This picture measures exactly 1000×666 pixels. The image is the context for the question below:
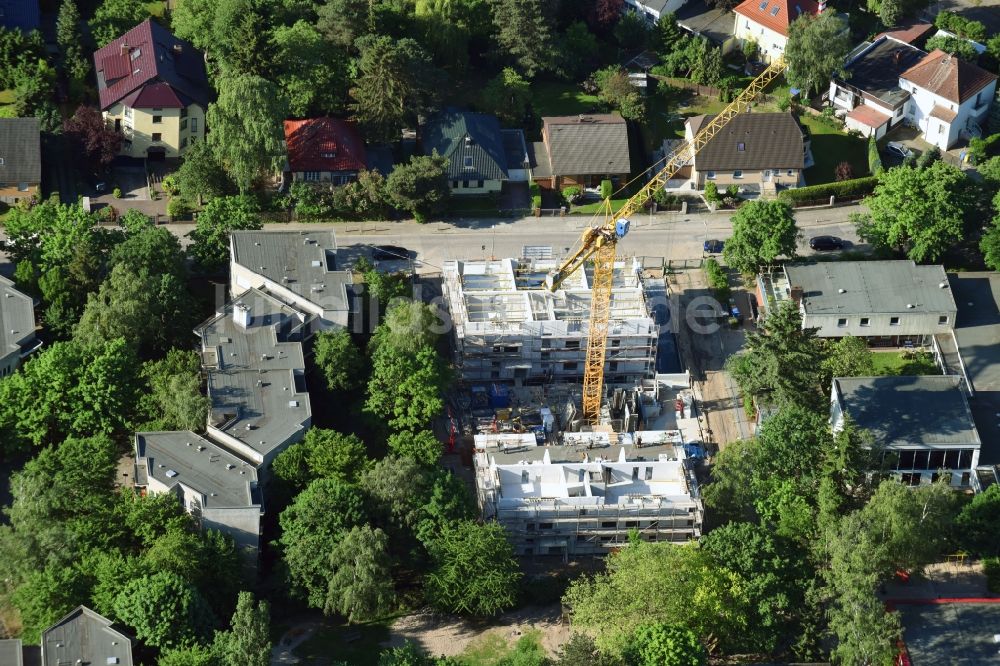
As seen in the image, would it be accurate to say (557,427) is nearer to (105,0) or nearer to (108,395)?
(108,395)

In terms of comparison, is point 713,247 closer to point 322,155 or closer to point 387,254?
point 387,254

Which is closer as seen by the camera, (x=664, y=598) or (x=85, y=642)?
(x=85, y=642)

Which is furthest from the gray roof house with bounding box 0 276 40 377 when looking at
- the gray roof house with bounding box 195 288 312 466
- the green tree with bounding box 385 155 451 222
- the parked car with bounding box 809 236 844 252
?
the parked car with bounding box 809 236 844 252

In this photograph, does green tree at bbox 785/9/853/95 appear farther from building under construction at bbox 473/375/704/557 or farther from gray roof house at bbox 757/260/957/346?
building under construction at bbox 473/375/704/557

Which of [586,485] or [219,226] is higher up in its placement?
[219,226]

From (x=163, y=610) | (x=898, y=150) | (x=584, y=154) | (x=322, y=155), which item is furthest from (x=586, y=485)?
(x=898, y=150)
